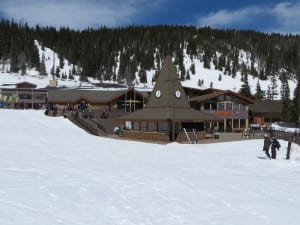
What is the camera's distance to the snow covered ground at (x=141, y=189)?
7445mm

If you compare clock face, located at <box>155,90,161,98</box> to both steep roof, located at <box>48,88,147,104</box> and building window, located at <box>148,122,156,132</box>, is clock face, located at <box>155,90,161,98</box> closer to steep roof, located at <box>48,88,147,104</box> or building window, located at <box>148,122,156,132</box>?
building window, located at <box>148,122,156,132</box>

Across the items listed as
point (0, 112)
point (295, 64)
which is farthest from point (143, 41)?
point (0, 112)

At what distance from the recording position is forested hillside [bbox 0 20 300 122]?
139375 mm

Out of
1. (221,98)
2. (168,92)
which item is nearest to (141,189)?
(168,92)

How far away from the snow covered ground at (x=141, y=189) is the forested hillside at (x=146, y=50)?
117m

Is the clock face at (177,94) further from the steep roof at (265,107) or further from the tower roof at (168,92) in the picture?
the steep roof at (265,107)

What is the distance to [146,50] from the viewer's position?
514 ft

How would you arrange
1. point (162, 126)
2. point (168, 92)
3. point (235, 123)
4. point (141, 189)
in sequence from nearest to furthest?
point (141, 189)
point (168, 92)
point (162, 126)
point (235, 123)

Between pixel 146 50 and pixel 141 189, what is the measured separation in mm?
149524

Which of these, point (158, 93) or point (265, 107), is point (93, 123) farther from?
point (265, 107)

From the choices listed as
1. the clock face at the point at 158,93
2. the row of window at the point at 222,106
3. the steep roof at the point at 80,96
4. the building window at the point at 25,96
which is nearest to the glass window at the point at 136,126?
the clock face at the point at 158,93

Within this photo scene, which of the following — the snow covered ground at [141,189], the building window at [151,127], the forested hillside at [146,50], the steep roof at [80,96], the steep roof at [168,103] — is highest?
Answer: the forested hillside at [146,50]

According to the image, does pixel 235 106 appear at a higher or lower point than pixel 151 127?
higher

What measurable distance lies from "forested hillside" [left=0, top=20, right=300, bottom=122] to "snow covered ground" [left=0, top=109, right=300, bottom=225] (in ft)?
385
